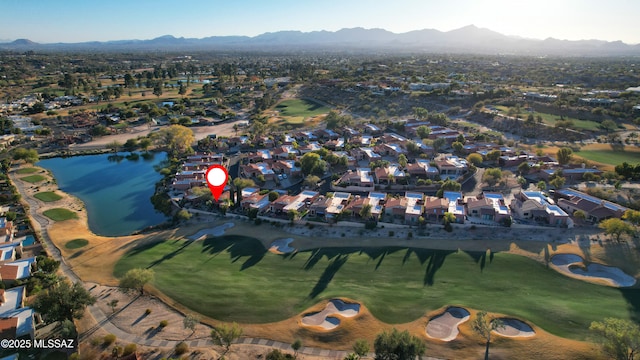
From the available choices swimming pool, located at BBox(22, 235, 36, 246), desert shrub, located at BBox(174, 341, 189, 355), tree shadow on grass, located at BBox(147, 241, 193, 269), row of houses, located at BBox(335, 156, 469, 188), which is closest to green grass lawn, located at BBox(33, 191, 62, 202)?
swimming pool, located at BBox(22, 235, 36, 246)

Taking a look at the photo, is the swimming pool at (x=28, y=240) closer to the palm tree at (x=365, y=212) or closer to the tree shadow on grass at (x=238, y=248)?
the tree shadow on grass at (x=238, y=248)

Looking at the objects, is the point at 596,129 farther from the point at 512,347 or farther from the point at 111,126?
the point at 111,126

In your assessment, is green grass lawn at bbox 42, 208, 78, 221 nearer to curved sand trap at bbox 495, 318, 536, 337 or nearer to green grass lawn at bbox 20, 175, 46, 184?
green grass lawn at bbox 20, 175, 46, 184

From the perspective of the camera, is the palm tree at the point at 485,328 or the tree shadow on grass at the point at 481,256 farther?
the tree shadow on grass at the point at 481,256

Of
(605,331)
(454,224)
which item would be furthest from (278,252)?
(605,331)

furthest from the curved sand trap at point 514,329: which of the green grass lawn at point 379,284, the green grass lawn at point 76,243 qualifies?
the green grass lawn at point 76,243

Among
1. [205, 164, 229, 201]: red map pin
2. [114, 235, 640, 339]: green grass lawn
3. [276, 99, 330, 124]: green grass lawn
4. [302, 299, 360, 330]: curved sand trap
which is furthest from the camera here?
[276, 99, 330, 124]: green grass lawn
